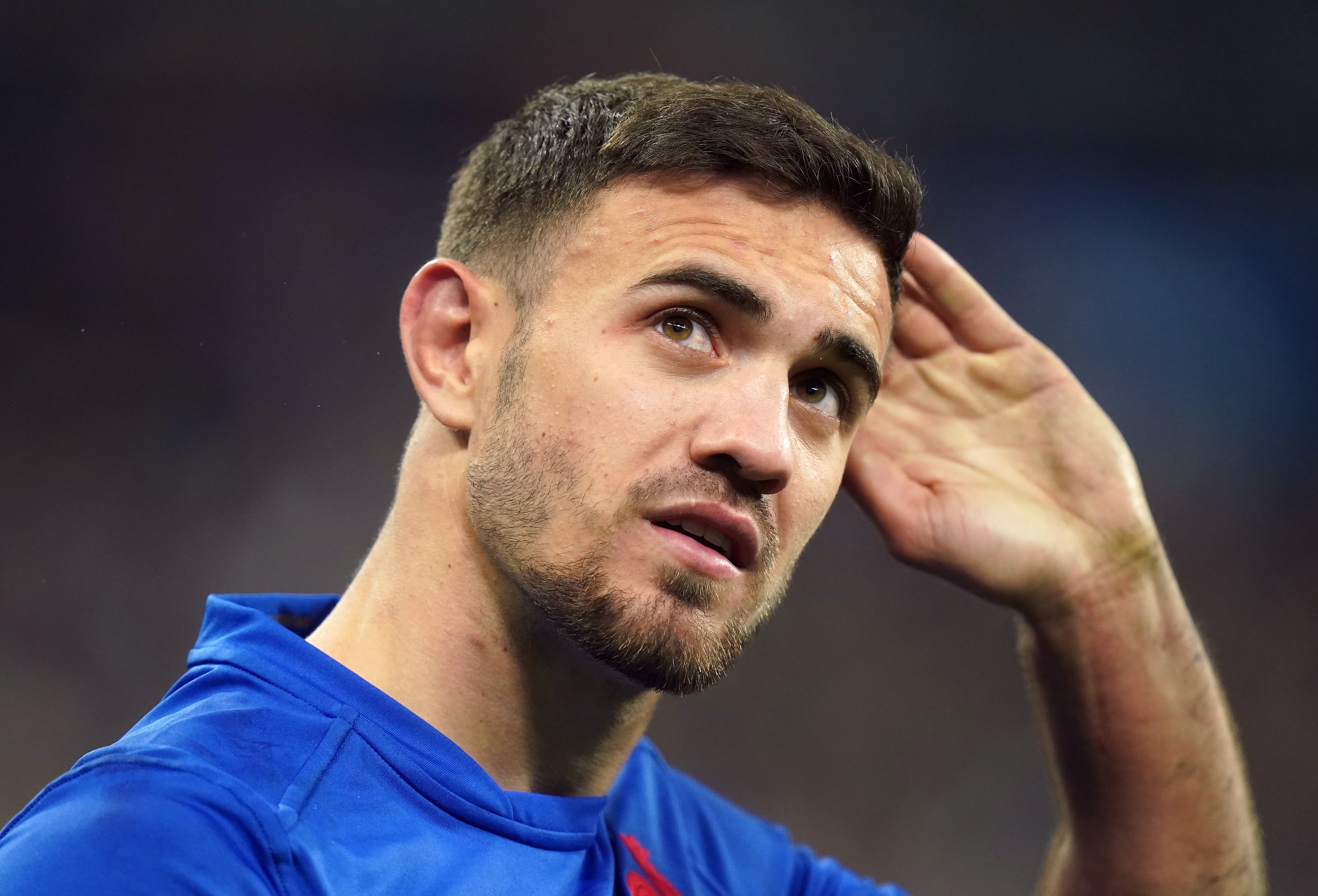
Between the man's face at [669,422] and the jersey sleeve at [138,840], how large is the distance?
20.0 inches

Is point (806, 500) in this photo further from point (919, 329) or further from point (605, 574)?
point (919, 329)

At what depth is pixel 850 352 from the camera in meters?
1.78

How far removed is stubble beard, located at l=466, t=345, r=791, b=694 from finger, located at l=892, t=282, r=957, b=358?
0.90 metres

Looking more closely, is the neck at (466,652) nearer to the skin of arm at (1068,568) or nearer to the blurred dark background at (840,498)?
the skin of arm at (1068,568)

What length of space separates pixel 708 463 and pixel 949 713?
10.7 feet

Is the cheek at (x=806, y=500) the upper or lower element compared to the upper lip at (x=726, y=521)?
upper

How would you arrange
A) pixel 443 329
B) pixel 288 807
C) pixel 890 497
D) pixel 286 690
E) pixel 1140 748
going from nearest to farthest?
pixel 288 807 → pixel 286 690 → pixel 443 329 → pixel 1140 748 → pixel 890 497

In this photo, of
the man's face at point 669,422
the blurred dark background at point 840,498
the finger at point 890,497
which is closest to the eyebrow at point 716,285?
the man's face at point 669,422

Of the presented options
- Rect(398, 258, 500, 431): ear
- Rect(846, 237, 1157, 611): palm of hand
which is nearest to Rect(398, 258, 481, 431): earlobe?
Rect(398, 258, 500, 431): ear

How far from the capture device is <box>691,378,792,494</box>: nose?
158 cm

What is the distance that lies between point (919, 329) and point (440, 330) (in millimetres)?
1078

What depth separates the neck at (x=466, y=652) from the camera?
168 cm

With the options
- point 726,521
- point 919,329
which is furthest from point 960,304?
point 726,521

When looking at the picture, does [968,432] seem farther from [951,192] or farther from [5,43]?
[5,43]
